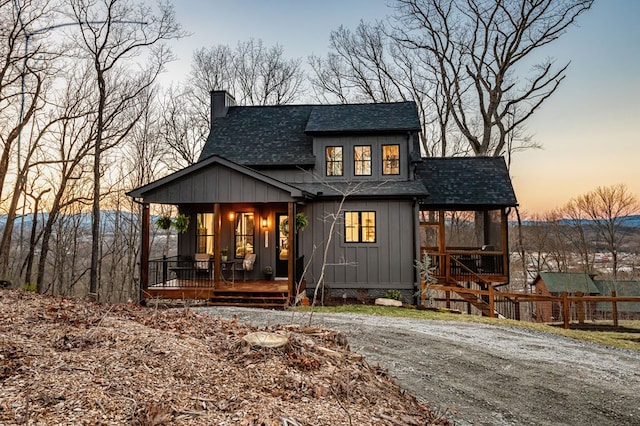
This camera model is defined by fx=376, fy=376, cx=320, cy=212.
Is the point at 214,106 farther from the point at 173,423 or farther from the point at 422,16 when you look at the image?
the point at 173,423

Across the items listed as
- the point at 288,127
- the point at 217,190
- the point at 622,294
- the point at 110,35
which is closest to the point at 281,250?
the point at 217,190

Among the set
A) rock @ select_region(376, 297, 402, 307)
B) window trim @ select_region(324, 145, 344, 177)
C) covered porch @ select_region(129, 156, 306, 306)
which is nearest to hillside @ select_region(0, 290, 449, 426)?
covered porch @ select_region(129, 156, 306, 306)

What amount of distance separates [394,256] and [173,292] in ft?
23.7

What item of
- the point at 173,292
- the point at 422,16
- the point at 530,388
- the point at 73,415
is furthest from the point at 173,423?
the point at 422,16

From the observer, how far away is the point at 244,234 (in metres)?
13.5

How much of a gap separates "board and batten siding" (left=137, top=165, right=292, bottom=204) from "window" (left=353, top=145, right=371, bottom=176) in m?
3.52

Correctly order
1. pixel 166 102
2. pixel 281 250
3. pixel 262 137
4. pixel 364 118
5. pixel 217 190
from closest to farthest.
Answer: pixel 217 190
pixel 281 250
pixel 364 118
pixel 262 137
pixel 166 102

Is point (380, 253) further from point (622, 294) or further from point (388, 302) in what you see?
point (622, 294)

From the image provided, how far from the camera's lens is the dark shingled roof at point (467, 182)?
13516mm

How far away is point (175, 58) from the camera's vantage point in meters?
17.3

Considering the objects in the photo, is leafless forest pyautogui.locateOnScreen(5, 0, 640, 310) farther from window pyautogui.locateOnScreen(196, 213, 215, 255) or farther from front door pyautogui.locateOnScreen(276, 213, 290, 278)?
front door pyautogui.locateOnScreen(276, 213, 290, 278)

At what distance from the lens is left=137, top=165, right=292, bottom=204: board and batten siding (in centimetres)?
1134

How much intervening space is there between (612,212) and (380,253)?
22.4 m

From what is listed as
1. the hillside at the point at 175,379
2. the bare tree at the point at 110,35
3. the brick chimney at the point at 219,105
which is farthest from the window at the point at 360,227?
the bare tree at the point at 110,35
